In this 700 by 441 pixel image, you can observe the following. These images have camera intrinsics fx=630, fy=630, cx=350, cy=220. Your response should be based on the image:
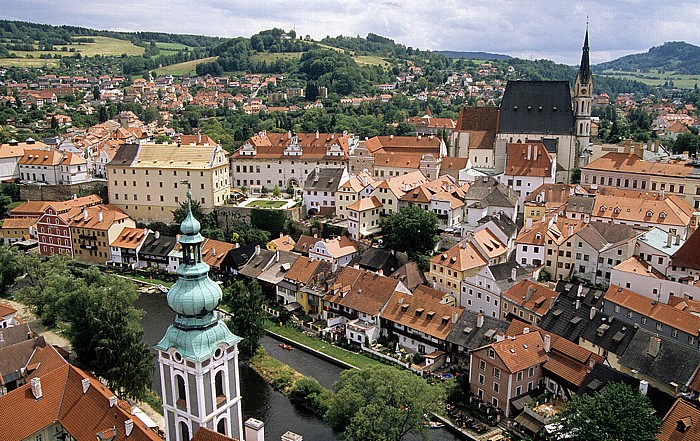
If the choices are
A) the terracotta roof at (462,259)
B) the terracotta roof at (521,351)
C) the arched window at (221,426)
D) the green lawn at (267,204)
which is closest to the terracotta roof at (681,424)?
the terracotta roof at (521,351)

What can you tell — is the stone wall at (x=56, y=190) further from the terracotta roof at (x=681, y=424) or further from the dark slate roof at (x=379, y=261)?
the terracotta roof at (x=681, y=424)

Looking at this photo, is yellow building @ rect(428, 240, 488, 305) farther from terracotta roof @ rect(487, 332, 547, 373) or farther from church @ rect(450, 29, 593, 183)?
church @ rect(450, 29, 593, 183)

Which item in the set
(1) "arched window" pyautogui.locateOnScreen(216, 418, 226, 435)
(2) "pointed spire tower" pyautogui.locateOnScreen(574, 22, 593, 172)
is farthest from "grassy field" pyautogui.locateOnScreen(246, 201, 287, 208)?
(1) "arched window" pyautogui.locateOnScreen(216, 418, 226, 435)

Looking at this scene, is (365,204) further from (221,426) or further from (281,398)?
(221,426)

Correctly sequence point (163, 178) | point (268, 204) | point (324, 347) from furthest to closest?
1. point (163, 178)
2. point (268, 204)
3. point (324, 347)

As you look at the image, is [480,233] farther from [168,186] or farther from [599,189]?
[168,186]

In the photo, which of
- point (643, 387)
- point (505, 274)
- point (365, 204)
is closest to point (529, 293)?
point (505, 274)
